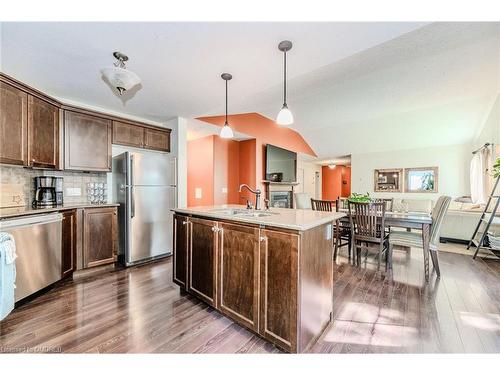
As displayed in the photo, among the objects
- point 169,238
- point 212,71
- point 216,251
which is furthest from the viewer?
point 169,238

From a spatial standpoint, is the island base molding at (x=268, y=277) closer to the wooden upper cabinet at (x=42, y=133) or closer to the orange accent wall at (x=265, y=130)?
the wooden upper cabinet at (x=42, y=133)

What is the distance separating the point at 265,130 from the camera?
530 centimetres

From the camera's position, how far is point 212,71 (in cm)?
228

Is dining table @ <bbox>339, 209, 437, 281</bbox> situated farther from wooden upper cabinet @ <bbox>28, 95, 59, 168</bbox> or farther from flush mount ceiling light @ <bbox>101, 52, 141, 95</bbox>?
wooden upper cabinet @ <bbox>28, 95, 59, 168</bbox>

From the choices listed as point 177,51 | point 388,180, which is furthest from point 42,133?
point 388,180

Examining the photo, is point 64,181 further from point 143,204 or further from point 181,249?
point 181,249

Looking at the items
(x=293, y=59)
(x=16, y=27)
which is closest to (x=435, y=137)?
(x=293, y=59)

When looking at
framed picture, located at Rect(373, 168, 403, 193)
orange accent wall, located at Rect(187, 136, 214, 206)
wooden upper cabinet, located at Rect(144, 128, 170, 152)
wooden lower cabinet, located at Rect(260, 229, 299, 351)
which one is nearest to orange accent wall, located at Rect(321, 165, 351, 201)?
framed picture, located at Rect(373, 168, 403, 193)

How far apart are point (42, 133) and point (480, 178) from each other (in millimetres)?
7706

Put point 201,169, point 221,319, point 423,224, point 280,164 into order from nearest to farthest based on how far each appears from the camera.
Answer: point 221,319
point 423,224
point 201,169
point 280,164

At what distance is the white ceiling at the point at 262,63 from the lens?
5.49 feet

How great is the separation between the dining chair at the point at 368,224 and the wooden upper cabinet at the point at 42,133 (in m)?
3.90

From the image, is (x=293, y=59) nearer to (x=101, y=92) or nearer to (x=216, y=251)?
(x=216, y=251)

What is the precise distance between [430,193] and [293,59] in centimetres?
608
